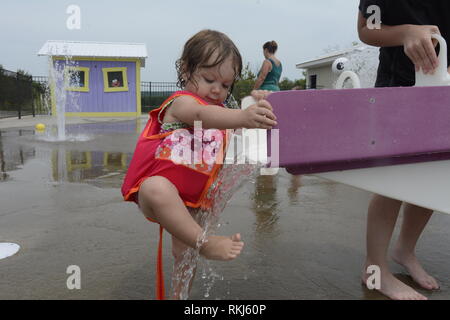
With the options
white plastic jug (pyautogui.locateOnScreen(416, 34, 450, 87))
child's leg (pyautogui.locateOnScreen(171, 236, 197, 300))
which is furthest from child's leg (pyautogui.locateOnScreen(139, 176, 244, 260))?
white plastic jug (pyautogui.locateOnScreen(416, 34, 450, 87))

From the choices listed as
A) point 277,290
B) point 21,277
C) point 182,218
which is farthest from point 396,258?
point 21,277

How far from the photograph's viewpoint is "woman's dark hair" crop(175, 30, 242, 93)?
1.54 metres

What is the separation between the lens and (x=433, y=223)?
111 inches

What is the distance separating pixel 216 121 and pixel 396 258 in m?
1.37

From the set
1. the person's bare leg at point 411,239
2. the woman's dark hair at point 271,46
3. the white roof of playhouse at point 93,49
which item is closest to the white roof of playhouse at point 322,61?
the white roof of playhouse at point 93,49

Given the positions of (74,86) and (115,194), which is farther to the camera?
(74,86)

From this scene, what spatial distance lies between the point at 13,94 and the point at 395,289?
17.1 m

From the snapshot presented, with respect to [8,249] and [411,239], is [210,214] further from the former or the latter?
[8,249]

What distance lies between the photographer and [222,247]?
134 cm

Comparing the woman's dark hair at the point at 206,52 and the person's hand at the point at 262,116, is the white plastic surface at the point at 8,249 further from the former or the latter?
the person's hand at the point at 262,116

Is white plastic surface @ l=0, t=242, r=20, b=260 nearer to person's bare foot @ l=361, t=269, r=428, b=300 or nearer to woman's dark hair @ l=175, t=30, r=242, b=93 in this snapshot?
woman's dark hair @ l=175, t=30, r=242, b=93

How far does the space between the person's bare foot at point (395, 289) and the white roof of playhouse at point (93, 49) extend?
52.5 feet

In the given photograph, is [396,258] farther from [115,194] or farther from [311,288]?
[115,194]

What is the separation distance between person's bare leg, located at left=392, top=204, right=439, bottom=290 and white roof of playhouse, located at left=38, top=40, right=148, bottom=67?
15812 millimetres
